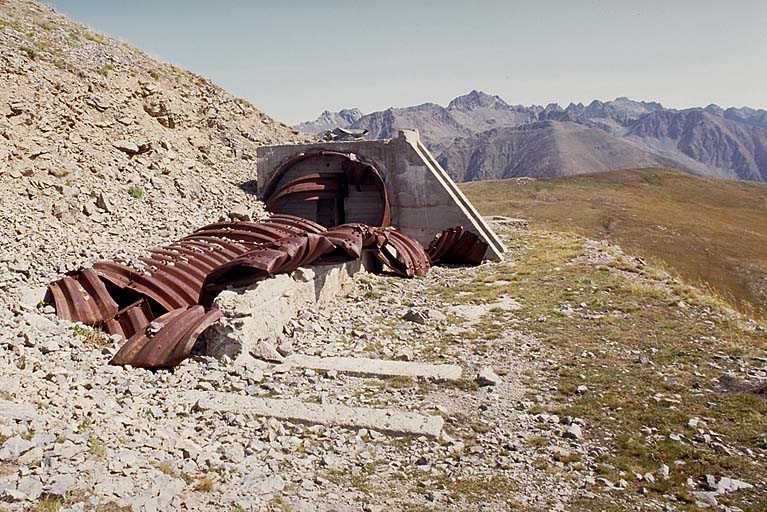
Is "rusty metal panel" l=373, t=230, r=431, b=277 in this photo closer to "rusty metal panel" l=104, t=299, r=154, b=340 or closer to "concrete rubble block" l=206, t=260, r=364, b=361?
"concrete rubble block" l=206, t=260, r=364, b=361

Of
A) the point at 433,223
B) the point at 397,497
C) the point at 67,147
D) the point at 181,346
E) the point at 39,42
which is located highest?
the point at 39,42

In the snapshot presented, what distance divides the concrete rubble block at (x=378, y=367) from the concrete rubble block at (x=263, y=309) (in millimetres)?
379

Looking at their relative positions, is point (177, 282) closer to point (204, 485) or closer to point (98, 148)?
point (204, 485)

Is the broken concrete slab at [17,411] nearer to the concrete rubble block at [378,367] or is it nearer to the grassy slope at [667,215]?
the concrete rubble block at [378,367]

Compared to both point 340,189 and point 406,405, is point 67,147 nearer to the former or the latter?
point 340,189

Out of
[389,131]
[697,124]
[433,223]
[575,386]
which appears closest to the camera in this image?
[575,386]

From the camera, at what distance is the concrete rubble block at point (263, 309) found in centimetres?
701

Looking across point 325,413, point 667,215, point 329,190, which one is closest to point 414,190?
point 329,190

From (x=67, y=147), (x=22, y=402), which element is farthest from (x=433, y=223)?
(x=22, y=402)

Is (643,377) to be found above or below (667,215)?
below

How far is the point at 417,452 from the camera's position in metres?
5.09

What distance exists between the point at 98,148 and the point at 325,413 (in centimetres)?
1074

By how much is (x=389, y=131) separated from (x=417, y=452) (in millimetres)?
167043

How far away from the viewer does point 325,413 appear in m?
5.69
